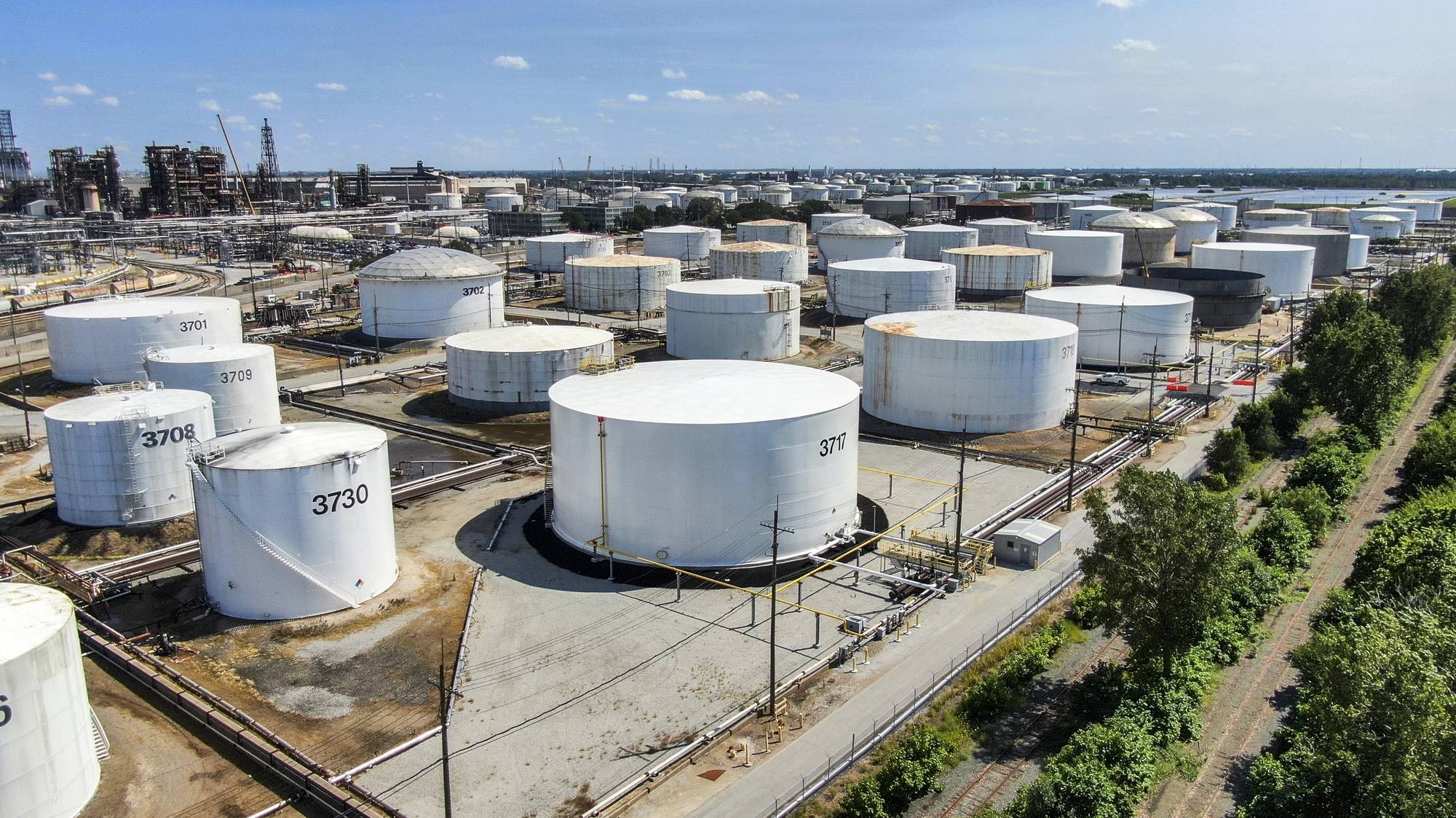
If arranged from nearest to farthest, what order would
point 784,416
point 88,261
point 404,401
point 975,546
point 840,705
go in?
1. point 840,705
2. point 784,416
3. point 975,546
4. point 404,401
5. point 88,261

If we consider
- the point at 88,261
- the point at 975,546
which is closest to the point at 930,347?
the point at 975,546

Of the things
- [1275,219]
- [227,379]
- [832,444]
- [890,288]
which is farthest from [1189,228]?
[227,379]

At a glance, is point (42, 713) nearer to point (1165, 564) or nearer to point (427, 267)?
point (1165, 564)

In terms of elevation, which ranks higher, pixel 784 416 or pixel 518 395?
pixel 784 416

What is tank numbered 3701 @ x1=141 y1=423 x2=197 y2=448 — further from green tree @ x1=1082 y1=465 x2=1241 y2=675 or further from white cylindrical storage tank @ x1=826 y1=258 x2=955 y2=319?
white cylindrical storage tank @ x1=826 y1=258 x2=955 y2=319

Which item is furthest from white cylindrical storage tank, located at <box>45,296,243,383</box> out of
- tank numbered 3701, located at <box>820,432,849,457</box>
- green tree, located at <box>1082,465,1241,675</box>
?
green tree, located at <box>1082,465,1241,675</box>

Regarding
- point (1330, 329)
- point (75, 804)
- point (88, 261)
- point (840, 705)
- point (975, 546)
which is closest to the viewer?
point (75, 804)

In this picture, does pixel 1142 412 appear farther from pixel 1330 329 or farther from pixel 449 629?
pixel 449 629

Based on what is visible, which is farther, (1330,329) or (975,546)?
(1330,329)
